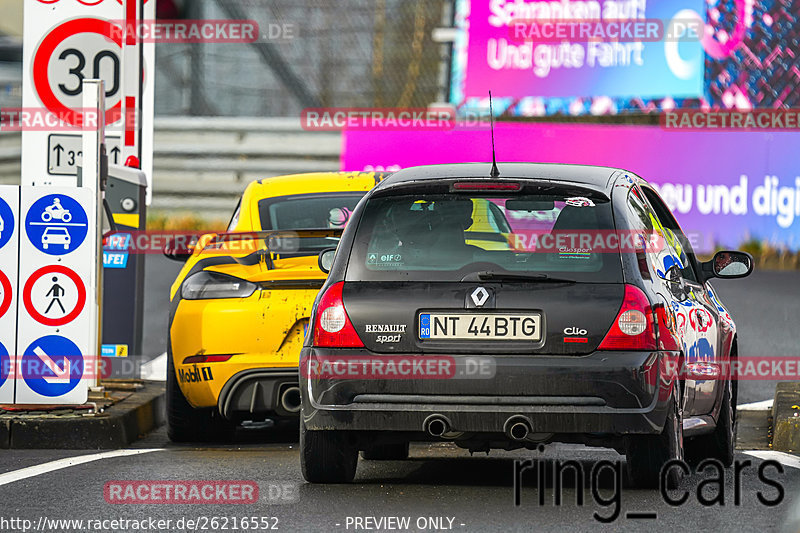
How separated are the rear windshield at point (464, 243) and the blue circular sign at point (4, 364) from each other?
3128mm

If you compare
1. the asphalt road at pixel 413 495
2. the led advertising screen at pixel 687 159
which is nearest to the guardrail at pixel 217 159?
the led advertising screen at pixel 687 159

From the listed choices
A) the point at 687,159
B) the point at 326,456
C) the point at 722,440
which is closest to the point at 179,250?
the point at 326,456

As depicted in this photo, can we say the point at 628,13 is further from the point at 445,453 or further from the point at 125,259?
the point at 445,453

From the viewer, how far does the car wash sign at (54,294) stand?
9.65 metres

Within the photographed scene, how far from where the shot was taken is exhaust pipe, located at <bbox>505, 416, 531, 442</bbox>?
689 cm

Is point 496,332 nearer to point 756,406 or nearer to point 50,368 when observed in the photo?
point 50,368

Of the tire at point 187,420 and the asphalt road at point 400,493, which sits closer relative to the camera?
the asphalt road at point 400,493

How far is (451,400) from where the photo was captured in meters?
6.94

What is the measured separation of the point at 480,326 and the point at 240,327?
2.26 meters

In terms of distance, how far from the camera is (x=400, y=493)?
7.36 m

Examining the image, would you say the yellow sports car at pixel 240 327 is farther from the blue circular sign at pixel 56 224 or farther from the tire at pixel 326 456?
the tire at pixel 326 456

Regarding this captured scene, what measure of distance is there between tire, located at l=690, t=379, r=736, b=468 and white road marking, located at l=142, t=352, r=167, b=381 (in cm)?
499

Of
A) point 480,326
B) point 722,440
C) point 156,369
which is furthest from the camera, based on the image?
point 156,369

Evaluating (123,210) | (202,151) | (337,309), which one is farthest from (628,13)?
(337,309)
